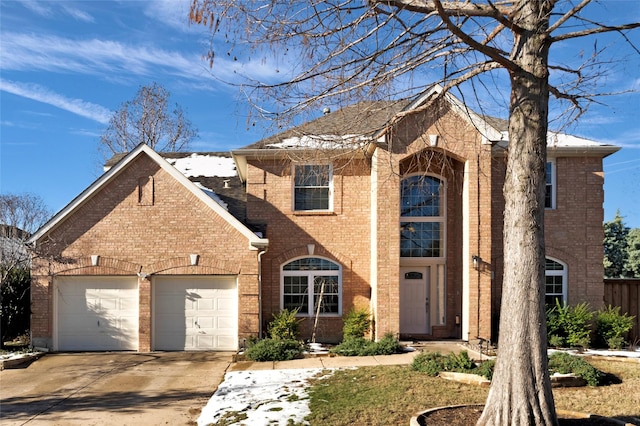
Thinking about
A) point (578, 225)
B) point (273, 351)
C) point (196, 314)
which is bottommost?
point (273, 351)

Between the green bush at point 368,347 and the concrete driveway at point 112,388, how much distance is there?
9.99 feet

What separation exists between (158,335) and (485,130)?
36.1 feet

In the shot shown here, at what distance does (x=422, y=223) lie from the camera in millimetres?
16172

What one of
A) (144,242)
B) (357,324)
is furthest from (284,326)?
(144,242)

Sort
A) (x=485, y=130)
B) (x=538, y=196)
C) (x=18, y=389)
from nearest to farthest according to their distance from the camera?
(x=538, y=196), (x=18, y=389), (x=485, y=130)

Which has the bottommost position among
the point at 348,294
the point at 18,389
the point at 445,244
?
the point at 18,389

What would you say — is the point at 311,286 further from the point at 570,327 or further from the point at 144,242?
the point at 570,327

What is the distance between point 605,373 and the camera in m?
10.7

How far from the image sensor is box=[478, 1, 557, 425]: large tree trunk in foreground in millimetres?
6496

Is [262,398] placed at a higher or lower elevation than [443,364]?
lower

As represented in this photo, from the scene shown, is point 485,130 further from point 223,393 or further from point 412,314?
point 223,393

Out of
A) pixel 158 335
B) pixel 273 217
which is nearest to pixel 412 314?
pixel 273 217

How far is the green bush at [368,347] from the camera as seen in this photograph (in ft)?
44.1

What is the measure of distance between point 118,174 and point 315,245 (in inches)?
244
